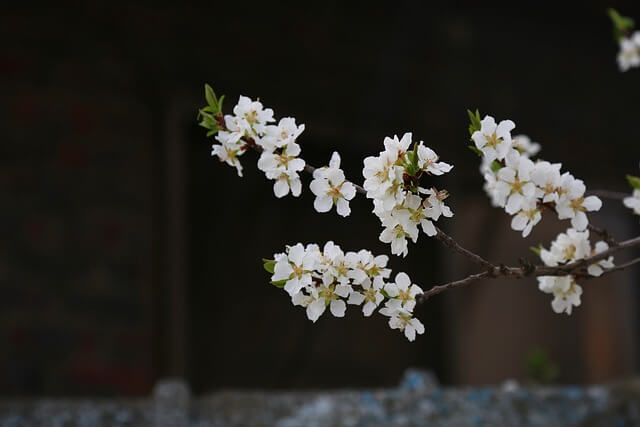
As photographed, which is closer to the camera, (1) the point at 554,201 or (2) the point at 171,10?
(1) the point at 554,201

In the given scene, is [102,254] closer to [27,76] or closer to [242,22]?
[27,76]

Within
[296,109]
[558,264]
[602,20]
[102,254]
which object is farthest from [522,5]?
[558,264]

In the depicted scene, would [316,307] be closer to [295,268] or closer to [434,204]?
[295,268]

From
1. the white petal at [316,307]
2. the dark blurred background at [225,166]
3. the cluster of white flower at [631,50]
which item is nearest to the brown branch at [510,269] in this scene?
the white petal at [316,307]

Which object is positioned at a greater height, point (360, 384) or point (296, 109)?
point (296, 109)

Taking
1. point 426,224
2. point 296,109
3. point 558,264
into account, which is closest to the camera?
point 426,224

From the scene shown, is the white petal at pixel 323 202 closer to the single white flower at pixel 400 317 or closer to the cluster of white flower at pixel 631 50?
the single white flower at pixel 400 317

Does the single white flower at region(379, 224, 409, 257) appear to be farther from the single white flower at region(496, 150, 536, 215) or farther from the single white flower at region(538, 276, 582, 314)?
the single white flower at region(538, 276, 582, 314)

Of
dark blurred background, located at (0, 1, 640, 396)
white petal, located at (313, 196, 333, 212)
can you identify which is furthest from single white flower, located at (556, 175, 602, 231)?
dark blurred background, located at (0, 1, 640, 396)
